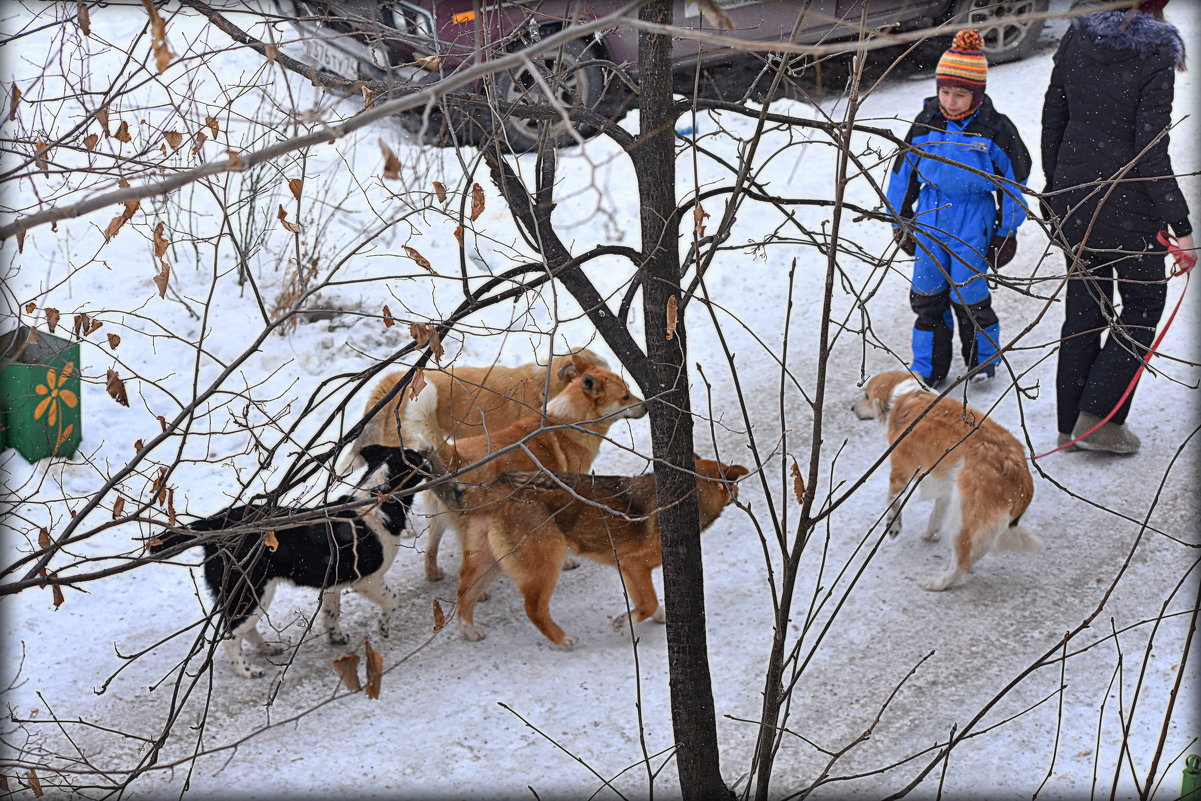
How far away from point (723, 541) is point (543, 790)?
7.47 ft

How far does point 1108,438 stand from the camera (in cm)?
630

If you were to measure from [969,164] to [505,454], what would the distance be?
11.1ft

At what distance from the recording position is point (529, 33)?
405 centimetres

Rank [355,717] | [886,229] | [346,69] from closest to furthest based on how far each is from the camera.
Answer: [355,717] < [346,69] < [886,229]

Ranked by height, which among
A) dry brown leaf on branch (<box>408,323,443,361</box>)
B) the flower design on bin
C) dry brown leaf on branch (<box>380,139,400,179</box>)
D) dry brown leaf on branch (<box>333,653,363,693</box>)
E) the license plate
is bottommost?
the flower design on bin

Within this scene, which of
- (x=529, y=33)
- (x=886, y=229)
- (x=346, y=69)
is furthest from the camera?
(x=886, y=229)

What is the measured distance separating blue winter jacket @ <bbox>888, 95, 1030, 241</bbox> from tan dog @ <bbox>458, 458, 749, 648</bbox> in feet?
8.26

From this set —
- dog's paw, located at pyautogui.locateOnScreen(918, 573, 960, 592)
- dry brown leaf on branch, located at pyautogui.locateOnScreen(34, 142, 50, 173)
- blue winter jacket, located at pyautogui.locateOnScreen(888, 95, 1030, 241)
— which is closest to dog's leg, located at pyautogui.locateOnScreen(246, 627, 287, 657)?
dry brown leaf on branch, located at pyautogui.locateOnScreen(34, 142, 50, 173)

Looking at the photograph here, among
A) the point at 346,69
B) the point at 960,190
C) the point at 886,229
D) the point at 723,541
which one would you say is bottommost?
the point at 723,541

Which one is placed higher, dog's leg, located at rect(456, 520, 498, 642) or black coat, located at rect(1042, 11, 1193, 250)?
black coat, located at rect(1042, 11, 1193, 250)

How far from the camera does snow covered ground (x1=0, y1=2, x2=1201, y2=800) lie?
406 centimetres

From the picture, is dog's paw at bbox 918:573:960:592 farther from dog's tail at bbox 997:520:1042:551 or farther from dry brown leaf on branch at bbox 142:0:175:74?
dry brown leaf on branch at bbox 142:0:175:74

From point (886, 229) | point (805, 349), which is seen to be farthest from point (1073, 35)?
point (886, 229)

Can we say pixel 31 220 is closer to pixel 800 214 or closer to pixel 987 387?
pixel 987 387
